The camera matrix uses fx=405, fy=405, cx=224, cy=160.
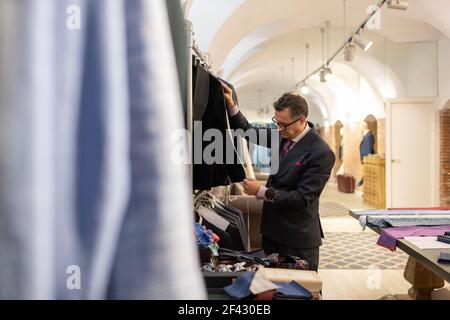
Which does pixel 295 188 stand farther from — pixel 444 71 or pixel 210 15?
pixel 444 71

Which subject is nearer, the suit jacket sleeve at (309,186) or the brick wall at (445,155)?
the suit jacket sleeve at (309,186)

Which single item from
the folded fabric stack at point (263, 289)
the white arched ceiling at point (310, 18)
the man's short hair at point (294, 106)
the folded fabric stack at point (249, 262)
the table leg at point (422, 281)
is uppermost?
the white arched ceiling at point (310, 18)

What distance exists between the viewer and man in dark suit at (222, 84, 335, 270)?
2521mm

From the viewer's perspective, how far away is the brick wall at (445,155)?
8750mm

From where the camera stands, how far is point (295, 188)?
2.67 meters

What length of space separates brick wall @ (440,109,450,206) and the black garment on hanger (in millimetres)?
7962

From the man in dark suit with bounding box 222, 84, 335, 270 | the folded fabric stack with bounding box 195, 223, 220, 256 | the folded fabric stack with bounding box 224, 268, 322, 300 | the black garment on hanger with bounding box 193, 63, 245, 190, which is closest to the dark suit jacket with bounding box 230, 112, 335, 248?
the man in dark suit with bounding box 222, 84, 335, 270

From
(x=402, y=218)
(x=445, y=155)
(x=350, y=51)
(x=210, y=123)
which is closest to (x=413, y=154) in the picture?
(x=445, y=155)

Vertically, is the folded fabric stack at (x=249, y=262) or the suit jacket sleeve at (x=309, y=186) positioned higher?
the suit jacket sleeve at (x=309, y=186)

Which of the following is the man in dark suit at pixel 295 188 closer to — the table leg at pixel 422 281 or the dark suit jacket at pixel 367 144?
the table leg at pixel 422 281

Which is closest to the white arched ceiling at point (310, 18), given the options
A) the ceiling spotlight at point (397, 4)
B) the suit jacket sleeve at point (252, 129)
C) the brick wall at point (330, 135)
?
the ceiling spotlight at point (397, 4)

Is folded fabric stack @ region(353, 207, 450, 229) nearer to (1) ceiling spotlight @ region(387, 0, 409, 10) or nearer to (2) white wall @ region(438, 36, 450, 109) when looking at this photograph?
(1) ceiling spotlight @ region(387, 0, 409, 10)

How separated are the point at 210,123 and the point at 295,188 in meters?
0.83

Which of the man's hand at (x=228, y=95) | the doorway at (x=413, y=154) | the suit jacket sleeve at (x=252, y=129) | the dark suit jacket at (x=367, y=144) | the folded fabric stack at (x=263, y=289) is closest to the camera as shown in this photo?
the folded fabric stack at (x=263, y=289)
